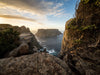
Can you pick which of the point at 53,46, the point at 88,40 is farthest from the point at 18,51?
Answer: the point at 53,46

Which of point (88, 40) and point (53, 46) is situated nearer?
point (88, 40)

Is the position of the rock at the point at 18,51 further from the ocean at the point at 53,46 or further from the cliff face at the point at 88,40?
the ocean at the point at 53,46

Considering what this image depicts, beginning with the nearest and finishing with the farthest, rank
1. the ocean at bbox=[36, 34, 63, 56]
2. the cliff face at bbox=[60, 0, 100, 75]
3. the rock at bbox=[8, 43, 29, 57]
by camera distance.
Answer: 1. the cliff face at bbox=[60, 0, 100, 75]
2. the rock at bbox=[8, 43, 29, 57]
3. the ocean at bbox=[36, 34, 63, 56]

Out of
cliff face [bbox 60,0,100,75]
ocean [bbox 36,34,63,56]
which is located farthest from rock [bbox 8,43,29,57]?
ocean [bbox 36,34,63,56]

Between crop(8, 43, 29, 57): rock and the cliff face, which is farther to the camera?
crop(8, 43, 29, 57): rock

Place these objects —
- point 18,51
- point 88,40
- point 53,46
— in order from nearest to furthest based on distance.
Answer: point 88,40 < point 18,51 < point 53,46

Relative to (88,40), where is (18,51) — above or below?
below

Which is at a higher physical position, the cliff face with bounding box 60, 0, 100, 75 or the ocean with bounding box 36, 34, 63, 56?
the cliff face with bounding box 60, 0, 100, 75

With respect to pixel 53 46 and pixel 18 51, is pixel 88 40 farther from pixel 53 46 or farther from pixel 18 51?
pixel 53 46

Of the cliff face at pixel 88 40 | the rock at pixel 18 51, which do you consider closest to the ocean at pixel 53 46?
the rock at pixel 18 51

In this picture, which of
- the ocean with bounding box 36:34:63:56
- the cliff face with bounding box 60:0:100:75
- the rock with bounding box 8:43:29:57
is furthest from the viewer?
the ocean with bounding box 36:34:63:56

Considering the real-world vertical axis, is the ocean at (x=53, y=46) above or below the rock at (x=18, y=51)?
below

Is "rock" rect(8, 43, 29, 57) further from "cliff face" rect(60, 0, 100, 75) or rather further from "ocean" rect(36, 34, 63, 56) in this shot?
"ocean" rect(36, 34, 63, 56)

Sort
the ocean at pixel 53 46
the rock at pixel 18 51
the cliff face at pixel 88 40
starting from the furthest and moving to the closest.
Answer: the ocean at pixel 53 46, the rock at pixel 18 51, the cliff face at pixel 88 40
